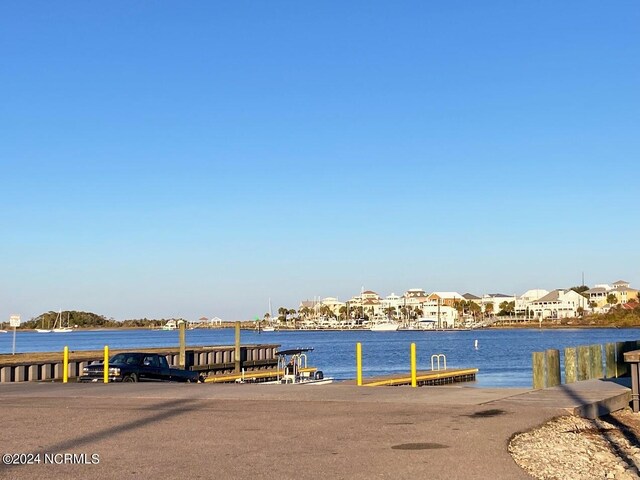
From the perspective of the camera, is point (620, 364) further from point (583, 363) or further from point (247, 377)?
point (247, 377)

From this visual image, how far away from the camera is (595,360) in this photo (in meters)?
26.3

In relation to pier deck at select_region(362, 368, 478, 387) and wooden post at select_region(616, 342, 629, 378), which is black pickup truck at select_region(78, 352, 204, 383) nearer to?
pier deck at select_region(362, 368, 478, 387)

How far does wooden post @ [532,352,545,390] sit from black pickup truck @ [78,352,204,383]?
13.8 metres

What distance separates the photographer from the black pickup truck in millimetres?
29156

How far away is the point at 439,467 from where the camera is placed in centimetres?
1080

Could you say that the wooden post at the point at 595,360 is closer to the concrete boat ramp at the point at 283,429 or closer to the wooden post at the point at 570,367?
the wooden post at the point at 570,367

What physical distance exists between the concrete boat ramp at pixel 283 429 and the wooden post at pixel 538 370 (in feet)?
2.67

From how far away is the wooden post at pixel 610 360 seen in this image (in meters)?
27.4

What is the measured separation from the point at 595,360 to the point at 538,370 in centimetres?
442

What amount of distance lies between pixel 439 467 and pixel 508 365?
5911 cm

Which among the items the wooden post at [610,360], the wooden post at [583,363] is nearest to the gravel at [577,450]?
the wooden post at [583,363]

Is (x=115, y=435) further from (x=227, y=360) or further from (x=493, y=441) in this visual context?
(x=227, y=360)

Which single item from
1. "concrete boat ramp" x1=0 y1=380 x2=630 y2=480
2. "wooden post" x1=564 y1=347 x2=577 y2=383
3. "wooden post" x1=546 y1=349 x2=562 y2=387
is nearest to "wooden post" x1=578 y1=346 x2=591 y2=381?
"wooden post" x1=564 y1=347 x2=577 y2=383

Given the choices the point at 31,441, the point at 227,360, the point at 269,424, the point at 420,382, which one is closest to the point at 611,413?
the point at 269,424
